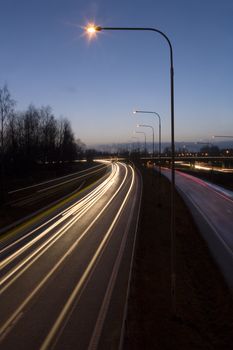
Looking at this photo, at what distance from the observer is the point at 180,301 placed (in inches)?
710

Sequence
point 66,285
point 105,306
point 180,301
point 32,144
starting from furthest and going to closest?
point 32,144 → point 66,285 → point 180,301 → point 105,306

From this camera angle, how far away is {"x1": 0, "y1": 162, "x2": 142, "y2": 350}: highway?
44.8ft

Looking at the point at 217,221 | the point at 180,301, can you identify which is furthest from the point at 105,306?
the point at 217,221

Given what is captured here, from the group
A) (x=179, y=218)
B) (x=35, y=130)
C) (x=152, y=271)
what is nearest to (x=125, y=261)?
(x=152, y=271)

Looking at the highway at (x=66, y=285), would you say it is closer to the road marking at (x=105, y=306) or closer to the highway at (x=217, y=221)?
the road marking at (x=105, y=306)

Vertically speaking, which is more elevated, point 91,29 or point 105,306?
point 91,29

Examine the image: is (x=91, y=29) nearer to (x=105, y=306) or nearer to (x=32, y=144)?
(x=105, y=306)

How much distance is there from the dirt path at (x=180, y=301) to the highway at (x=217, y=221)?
0.70m

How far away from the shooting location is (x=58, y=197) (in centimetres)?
5512

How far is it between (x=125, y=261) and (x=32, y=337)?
32.7 ft

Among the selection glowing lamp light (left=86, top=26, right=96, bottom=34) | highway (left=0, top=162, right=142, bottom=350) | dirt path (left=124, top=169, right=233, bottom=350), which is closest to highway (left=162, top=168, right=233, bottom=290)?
dirt path (left=124, top=169, right=233, bottom=350)

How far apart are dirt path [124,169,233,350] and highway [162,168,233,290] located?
697mm

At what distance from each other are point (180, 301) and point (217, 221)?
73.4ft

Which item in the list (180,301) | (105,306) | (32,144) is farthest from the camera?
(32,144)
